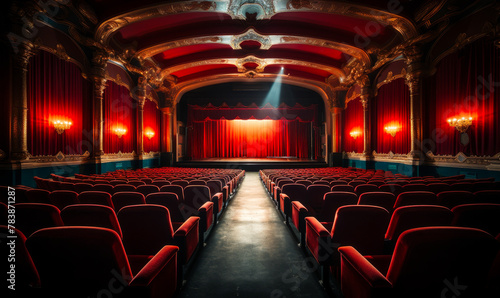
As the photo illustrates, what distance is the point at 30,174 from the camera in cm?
555

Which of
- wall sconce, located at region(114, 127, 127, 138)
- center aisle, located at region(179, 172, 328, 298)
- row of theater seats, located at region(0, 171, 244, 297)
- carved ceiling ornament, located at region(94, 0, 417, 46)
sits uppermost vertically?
carved ceiling ornament, located at region(94, 0, 417, 46)

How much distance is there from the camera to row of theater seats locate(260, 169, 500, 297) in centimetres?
108

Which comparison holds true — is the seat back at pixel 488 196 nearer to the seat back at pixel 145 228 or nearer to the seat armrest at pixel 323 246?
the seat armrest at pixel 323 246

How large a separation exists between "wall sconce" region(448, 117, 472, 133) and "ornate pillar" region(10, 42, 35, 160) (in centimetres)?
1075

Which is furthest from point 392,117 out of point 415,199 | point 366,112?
point 415,199

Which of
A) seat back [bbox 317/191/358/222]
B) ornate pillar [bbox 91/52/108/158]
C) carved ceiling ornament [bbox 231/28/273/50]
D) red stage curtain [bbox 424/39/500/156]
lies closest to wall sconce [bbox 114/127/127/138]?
ornate pillar [bbox 91/52/108/158]

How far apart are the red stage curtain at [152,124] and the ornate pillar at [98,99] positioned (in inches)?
126

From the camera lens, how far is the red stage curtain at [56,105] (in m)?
5.86

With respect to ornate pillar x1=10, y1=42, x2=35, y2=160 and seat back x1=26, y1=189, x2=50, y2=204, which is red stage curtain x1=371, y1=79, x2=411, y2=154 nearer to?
seat back x1=26, y1=189, x2=50, y2=204

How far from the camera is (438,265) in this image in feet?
3.66

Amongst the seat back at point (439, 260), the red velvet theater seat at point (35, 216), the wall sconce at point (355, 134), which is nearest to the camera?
the seat back at point (439, 260)

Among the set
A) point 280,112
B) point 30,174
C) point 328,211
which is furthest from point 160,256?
point 280,112

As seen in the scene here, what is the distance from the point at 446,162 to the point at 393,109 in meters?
2.89

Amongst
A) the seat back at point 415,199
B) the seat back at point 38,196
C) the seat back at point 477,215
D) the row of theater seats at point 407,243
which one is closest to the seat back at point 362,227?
the row of theater seats at point 407,243
